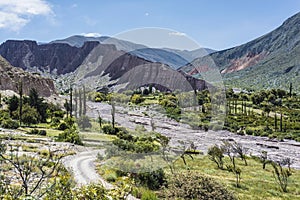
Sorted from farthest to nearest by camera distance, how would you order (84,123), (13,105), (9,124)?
(13,105)
(9,124)
(84,123)

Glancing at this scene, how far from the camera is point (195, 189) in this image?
1191 cm

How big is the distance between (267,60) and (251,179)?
126918 millimetres

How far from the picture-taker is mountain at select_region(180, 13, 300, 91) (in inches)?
4390

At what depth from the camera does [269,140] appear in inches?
1596

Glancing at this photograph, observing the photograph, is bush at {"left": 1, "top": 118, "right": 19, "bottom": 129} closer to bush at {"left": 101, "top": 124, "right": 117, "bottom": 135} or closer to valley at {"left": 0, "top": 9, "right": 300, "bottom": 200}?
valley at {"left": 0, "top": 9, "right": 300, "bottom": 200}

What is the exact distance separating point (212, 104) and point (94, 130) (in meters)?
4.39

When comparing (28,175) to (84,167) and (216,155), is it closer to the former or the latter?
(84,167)

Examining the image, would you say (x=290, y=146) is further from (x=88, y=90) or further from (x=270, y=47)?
(x=270, y=47)

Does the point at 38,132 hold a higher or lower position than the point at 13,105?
lower

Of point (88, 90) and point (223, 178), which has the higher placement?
point (88, 90)

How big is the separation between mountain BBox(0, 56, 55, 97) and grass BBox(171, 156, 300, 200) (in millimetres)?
39013

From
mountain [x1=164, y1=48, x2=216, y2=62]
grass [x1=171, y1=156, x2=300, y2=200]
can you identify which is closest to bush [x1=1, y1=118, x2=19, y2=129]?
grass [x1=171, y1=156, x2=300, y2=200]

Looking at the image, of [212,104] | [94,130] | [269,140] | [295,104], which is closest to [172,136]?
[212,104]

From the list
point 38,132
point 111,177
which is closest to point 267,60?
point 38,132
